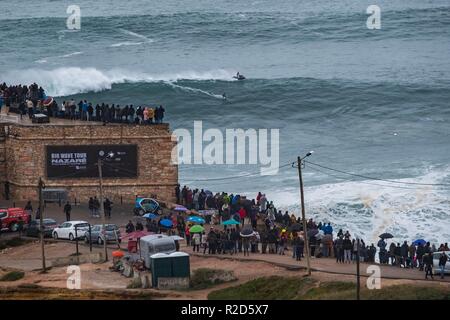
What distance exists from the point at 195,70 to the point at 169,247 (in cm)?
5430

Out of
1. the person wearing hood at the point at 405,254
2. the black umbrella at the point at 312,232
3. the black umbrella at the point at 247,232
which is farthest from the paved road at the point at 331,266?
the black umbrella at the point at 312,232

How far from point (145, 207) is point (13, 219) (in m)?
5.46

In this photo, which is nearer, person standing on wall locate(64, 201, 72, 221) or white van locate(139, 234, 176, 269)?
white van locate(139, 234, 176, 269)

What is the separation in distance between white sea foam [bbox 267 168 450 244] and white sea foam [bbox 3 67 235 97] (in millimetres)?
30492

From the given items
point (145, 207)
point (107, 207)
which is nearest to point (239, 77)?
point (145, 207)

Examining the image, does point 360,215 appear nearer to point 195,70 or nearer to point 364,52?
point 195,70

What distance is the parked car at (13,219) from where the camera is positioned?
52875 millimetres

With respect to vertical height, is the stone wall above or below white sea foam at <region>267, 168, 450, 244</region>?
above

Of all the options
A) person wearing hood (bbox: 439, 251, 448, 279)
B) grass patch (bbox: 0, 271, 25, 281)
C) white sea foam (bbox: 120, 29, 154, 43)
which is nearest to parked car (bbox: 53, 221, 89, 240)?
grass patch (bbox: 0, 271, 25, 281)

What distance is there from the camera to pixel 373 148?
75625mm

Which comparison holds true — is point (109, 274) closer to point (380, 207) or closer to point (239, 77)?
point (380, 207)

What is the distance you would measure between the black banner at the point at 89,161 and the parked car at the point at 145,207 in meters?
1.71

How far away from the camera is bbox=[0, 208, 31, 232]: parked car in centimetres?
5288

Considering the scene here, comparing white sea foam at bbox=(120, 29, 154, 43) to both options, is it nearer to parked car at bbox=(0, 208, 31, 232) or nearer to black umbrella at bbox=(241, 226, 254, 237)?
parked car at bbox=(0, 208, 31, 232)
